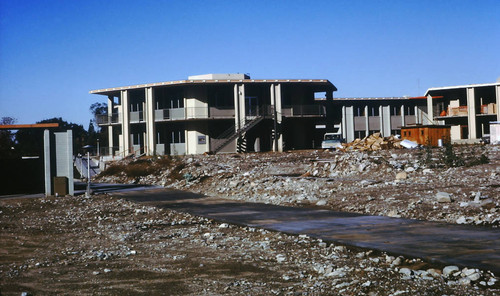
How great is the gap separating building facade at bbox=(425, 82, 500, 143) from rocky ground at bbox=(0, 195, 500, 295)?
51966mm

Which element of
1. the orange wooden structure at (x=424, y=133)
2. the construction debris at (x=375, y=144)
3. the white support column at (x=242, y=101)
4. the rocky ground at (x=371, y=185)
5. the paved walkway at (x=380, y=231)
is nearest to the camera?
the paved walkway at (x=380, y=231)

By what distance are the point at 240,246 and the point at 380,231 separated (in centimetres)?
324

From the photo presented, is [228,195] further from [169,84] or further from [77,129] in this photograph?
[77,129]

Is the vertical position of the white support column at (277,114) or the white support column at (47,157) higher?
the white support column at (277,114)

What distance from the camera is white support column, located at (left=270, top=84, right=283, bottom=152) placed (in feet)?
168

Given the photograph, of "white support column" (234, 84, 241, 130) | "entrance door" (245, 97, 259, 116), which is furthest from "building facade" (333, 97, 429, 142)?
"white support column" (234, 84, 241, 130)

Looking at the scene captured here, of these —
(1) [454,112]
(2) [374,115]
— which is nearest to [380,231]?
(1) [454,112]

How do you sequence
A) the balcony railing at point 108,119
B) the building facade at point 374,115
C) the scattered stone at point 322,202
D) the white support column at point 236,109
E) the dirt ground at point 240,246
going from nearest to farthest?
the dirt ground at point 240,246, the scattered stone at point 322,202, the white support column at point 236,109, the balcony railing at point 108,119, the building facade at point 374,115

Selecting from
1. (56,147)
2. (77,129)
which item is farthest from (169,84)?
(77,129)

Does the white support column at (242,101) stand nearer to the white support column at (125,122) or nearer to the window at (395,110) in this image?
the white support column at (125,122)

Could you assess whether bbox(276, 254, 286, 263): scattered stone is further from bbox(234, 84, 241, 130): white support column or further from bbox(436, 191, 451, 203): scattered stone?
bbox(234, 84, 241, 130): white support column

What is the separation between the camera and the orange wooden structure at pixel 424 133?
154 feet

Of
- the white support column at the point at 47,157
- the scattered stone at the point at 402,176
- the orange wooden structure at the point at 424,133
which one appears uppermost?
the orange wooden structure at the point at 424,133

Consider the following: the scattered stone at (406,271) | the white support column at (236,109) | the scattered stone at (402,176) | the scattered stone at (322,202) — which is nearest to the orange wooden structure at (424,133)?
the white support column at (236,109)
